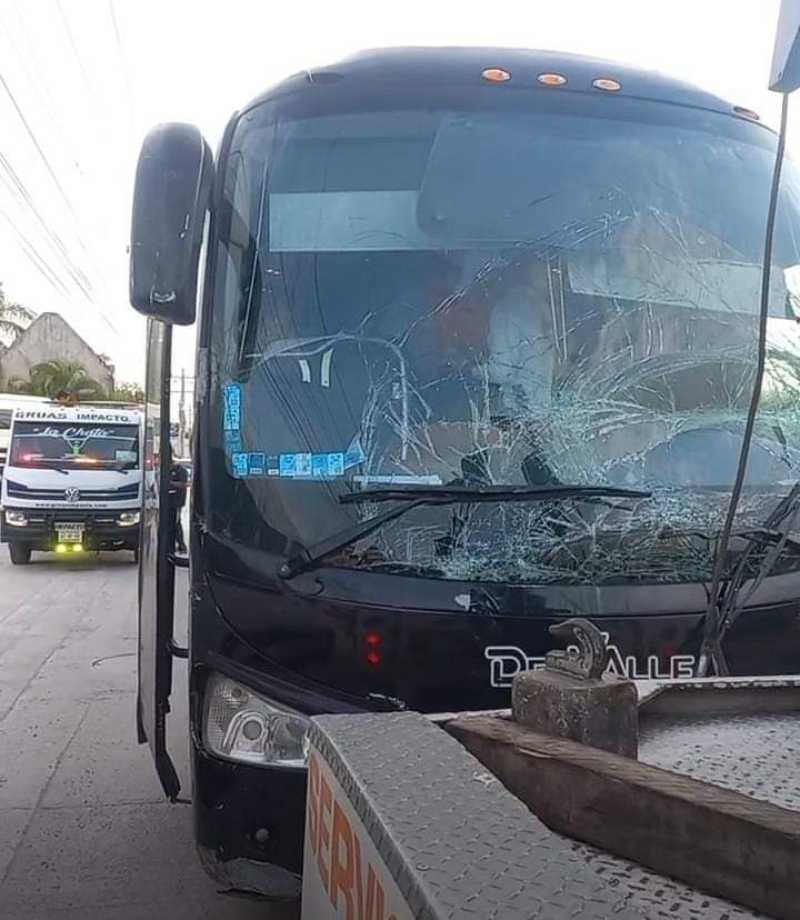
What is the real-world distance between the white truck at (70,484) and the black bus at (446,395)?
39.3 feet

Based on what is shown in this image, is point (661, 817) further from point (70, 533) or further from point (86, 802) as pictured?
point (70, 533)

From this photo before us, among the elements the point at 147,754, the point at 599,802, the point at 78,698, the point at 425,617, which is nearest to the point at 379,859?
the point at 599,802

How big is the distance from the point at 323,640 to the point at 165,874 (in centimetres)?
204

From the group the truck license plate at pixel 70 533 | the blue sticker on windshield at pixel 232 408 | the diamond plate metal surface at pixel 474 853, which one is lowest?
the truck license plate at pixel 70 533

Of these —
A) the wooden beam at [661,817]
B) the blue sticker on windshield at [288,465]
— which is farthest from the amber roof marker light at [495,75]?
the wooden beam at [661,817]

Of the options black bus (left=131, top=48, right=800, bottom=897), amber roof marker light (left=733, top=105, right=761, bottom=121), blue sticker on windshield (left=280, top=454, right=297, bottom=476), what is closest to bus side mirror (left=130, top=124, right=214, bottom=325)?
black bus (left=131, top=48, right=800, bottom=897)

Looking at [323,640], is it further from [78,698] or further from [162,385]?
[78,698]

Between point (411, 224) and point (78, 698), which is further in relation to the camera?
point (78, 698)

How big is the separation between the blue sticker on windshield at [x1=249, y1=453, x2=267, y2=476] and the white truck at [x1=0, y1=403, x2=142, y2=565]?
473 inches

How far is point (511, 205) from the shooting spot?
126 inches

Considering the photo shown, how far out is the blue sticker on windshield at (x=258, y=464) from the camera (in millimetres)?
2984

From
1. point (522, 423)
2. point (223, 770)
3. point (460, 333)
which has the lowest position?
point (223, 770)

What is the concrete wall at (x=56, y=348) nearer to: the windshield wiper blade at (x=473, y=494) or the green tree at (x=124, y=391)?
the green tree at (x=124, y=391)

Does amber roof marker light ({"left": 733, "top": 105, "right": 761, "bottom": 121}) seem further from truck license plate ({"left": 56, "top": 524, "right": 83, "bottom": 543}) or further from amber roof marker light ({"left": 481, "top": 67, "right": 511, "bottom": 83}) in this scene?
truck license plate ({"left": 56, "top": 524, "right": 83, "bottom": 543})
